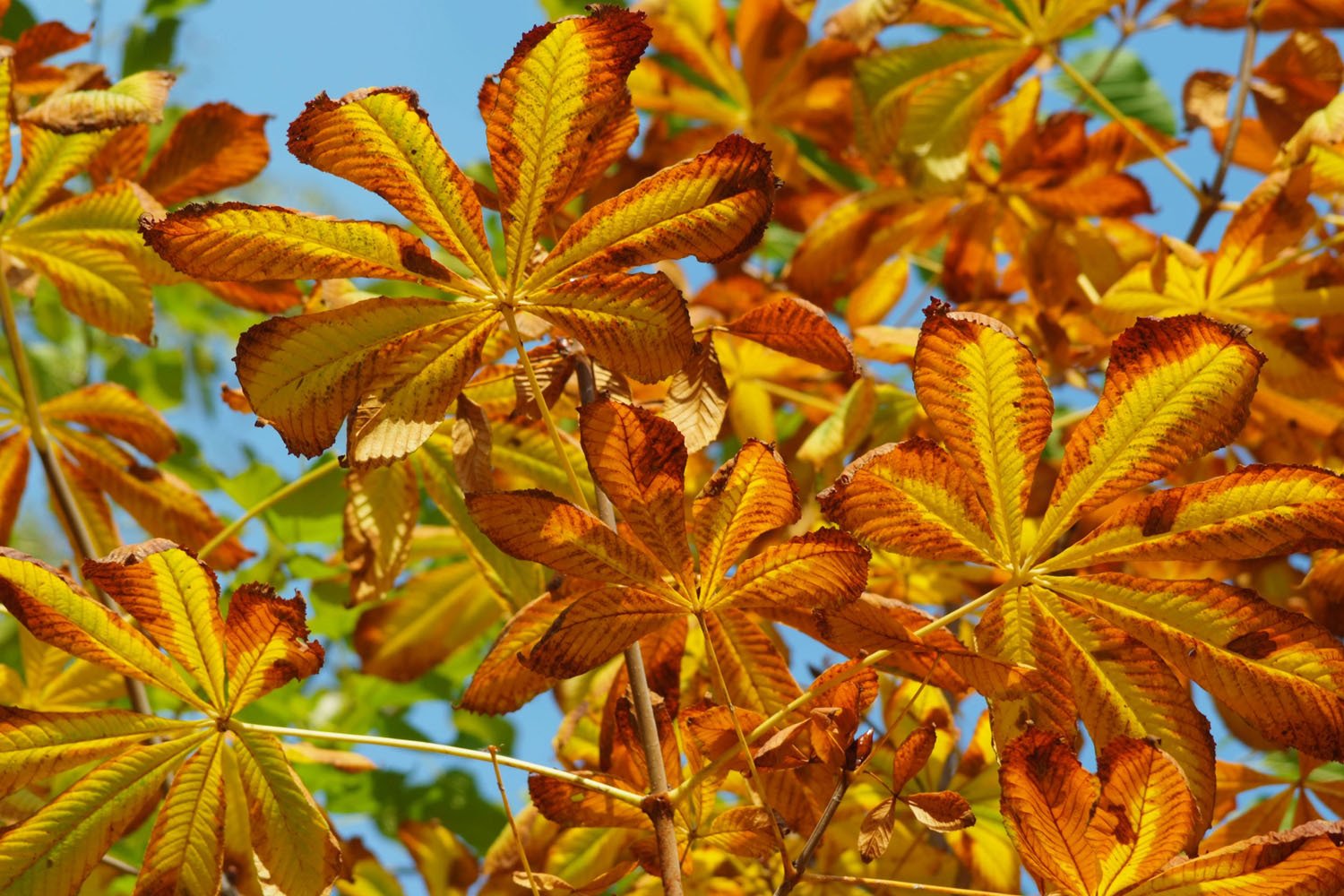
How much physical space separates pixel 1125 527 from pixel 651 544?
0.31 metres

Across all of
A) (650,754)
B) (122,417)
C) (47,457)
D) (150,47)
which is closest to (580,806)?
(650,754)

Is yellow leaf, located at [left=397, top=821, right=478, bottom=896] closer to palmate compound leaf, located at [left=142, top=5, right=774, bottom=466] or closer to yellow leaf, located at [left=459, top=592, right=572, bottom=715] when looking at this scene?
yellow leaf, located at [left=459, top=592, right=572, bottom=715]

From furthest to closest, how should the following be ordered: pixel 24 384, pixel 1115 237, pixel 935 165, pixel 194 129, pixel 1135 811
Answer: pixel 1115 237 → pixel 935 165 → pixel 194 129 → pixel 24 384 → pixel 1135 811

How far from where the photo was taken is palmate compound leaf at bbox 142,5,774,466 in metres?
0.84

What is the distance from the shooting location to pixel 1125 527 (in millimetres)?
866

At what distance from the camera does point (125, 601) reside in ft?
2.90

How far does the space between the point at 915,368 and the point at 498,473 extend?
574 millimetres

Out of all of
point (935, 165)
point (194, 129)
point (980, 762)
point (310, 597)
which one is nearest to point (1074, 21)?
point (935, 165)

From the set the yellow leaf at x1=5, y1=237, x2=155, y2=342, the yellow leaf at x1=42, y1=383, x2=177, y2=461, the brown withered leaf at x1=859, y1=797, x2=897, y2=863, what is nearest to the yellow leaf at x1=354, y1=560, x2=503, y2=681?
the yellow leaf at x1=42, y1=383, x2=177, y2=461

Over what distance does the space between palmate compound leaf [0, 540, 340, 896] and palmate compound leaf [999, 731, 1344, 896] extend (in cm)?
44

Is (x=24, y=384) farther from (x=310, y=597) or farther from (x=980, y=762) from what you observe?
(x=980, y=762)

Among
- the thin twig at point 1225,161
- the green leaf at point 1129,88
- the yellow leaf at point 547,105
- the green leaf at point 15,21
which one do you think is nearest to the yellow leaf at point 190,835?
the yellow leaf at point 547,105

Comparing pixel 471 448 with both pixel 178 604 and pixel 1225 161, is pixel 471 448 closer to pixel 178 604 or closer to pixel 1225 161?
pixel 178 604

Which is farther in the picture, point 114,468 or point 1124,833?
point 114,468
